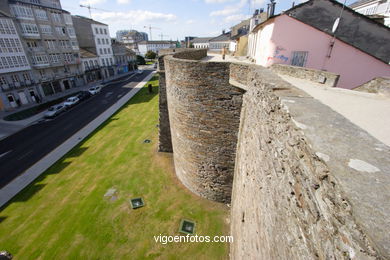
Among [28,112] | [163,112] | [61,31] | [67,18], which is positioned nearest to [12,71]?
[28,112]

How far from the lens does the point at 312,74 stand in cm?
891

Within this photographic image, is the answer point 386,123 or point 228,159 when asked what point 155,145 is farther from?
point 386,123

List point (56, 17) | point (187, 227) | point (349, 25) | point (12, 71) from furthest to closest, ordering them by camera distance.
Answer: point (56, 17) → point (12, 71) → point (349, 25) → point (187, 227)

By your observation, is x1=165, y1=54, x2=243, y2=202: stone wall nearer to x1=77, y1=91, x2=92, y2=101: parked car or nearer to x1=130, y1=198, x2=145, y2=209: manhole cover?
x1=130, y1=198, x2=145, y2=209: manhole cover

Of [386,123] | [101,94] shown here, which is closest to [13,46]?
[101,94]

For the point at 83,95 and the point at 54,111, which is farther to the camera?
the point at 83,95

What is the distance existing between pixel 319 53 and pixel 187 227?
13910 mm

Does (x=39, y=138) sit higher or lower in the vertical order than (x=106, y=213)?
higher

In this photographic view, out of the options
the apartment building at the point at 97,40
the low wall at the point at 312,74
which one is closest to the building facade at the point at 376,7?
the low wall at the point at 312,74

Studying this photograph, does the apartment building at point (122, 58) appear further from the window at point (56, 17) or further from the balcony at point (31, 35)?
the balcony at point (31, 35)

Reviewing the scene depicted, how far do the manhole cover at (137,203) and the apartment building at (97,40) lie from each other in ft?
150

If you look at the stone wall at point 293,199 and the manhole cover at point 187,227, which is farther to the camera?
the manhole cover at point 187,227

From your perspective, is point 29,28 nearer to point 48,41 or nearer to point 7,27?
point 48,41

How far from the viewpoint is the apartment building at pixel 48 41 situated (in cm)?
2761
